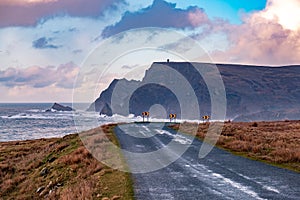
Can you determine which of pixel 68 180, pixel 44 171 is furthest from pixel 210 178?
pixel 44 171

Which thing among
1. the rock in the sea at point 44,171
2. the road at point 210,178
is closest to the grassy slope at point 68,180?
the rock in the sea at point 44,171

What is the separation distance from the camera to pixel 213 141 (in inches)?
1095

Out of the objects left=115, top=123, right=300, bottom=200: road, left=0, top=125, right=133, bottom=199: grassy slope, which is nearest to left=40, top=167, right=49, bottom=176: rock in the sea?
left=0, top=125, right=133, bottom=199: grassy slope

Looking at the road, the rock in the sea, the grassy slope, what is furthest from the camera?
the rock in the sea

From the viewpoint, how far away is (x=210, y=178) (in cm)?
1388

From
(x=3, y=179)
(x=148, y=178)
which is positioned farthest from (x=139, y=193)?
(x=3, y=179)

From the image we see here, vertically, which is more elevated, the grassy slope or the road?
the road

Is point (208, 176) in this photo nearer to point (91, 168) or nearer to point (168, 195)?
point (168, 195)

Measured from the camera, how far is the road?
37.1 feet

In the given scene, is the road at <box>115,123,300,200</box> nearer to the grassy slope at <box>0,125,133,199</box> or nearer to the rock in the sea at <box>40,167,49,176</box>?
the grassy slope at <box>0,125,133,199</box>

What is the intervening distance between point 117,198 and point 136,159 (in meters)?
8.18

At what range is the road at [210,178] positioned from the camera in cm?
1130

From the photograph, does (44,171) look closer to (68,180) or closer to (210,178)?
(68,180)

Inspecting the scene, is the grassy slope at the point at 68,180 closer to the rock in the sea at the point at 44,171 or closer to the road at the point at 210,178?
the rock in the sea at the point at 44,171
